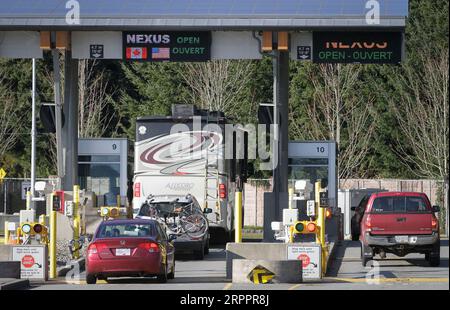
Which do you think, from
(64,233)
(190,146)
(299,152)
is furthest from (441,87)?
(64,233)

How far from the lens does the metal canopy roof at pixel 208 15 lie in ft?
114

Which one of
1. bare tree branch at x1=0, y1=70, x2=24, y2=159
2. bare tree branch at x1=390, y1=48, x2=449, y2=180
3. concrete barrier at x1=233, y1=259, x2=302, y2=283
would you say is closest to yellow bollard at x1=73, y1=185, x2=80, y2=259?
concrete barrier at x1=233, y1=259, x2=302, y2=283

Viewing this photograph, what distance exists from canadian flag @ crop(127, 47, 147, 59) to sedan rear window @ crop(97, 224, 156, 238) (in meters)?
10.7

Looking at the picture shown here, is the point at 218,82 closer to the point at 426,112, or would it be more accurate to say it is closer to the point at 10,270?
the point at 426,112

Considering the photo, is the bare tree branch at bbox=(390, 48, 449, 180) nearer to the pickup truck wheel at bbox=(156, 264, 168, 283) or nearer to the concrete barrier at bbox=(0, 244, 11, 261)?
the pickup truck wheel at bbox=(156, 264, 168, 283)

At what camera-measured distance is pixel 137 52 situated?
1406 inches

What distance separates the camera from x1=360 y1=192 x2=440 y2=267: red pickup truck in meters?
29.2

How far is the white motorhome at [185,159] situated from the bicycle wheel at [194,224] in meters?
3.60

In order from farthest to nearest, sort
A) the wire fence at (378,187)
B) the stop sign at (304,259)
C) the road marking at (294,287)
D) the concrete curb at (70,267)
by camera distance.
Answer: the wire fence at (378,187)
the concrete curb at (70,267)
the stop sign at (304,259)
the road marking at (294,287)

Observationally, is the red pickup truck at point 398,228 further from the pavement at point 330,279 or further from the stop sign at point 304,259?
the stop sign at point 304,259

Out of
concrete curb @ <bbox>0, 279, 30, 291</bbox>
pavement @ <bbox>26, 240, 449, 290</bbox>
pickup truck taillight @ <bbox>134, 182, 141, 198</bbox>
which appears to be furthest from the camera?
pickup truck taillight @ <bbox>134, 182, 141, 198</bbox>

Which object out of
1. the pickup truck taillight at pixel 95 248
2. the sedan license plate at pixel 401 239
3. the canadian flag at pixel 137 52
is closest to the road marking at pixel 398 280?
the sedan license plate at pixel 401 239
